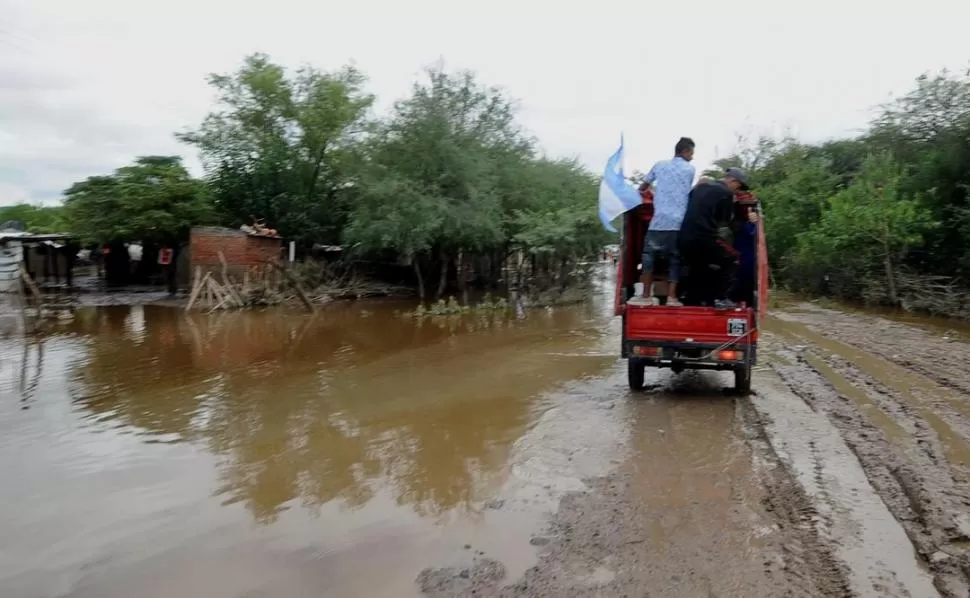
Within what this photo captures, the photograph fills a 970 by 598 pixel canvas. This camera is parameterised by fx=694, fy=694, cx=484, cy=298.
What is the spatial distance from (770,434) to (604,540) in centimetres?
321

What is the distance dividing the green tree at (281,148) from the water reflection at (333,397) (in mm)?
9888

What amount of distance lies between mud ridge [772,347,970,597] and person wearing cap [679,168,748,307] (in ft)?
6.05

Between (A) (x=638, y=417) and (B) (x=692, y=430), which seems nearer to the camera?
(B) (x=692, y=430)

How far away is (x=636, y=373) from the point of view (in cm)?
912

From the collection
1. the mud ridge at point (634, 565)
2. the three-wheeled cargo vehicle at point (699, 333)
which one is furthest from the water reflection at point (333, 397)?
the three-wheeled cargo vehicle at point (699, 333)

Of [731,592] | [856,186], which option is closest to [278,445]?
[731,592]

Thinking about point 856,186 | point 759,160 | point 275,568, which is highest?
point 759,160

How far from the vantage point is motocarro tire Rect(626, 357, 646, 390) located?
9.00 m

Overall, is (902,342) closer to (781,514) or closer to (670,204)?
(670,204)

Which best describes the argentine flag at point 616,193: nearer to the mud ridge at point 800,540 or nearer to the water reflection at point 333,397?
the water reflection at point 333,397

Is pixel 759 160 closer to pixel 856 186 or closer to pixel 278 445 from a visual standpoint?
A: pixel 856 186

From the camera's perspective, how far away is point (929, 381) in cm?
941

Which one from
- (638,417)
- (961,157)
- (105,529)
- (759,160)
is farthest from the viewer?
(759,160)

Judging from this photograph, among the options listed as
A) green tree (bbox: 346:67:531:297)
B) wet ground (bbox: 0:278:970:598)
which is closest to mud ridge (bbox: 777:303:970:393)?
wet ground (bbox: 0:278:970:598)
